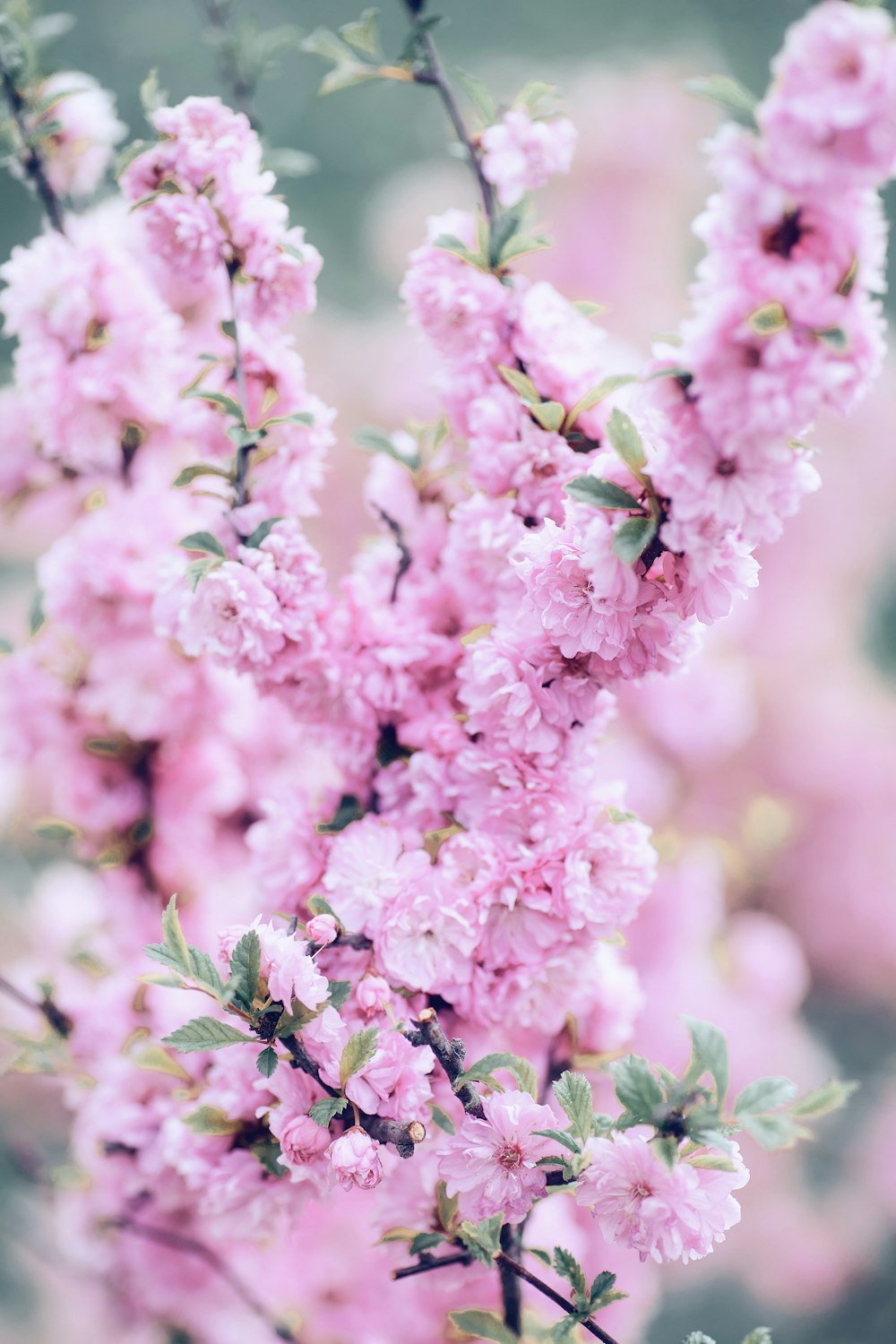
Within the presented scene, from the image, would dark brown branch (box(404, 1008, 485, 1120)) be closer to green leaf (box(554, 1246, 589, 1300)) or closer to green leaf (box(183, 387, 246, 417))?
green leaf (box(554, 1246, 589, 1300))

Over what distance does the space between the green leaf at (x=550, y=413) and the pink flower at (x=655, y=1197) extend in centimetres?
34

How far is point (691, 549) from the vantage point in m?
0.40

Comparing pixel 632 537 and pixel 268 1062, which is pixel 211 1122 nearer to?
pixel 268 1062

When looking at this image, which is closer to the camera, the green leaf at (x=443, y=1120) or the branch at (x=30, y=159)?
the green leaf at (x=443, y=1120)

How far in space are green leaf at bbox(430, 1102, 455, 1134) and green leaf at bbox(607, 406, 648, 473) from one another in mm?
313

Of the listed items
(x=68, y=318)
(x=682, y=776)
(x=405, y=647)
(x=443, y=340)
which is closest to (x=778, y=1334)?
(x=682, y=776)

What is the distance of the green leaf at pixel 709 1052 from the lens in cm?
38

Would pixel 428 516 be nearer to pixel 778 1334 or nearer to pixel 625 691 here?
pixel 625 691

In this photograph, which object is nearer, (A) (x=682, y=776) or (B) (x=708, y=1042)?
(B) (x=708, y=1042)

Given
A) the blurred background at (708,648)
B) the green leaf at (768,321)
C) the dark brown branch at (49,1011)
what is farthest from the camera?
the blurred background at (708,648)

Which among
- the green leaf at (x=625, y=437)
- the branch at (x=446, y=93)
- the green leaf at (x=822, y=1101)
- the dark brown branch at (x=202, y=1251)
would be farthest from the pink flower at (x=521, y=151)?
the dark brown branch at (x=202, y=1251)

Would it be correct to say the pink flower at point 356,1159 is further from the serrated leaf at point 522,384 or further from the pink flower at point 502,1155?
the serrated leaf at point 522,384

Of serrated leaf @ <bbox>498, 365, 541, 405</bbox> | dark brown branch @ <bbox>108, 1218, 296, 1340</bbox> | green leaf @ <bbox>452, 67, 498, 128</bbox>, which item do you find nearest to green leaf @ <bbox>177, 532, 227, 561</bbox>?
serrated leaf @ <bbox>498, 365, 541, 405</bbox>

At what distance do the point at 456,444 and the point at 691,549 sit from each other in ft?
0.82
